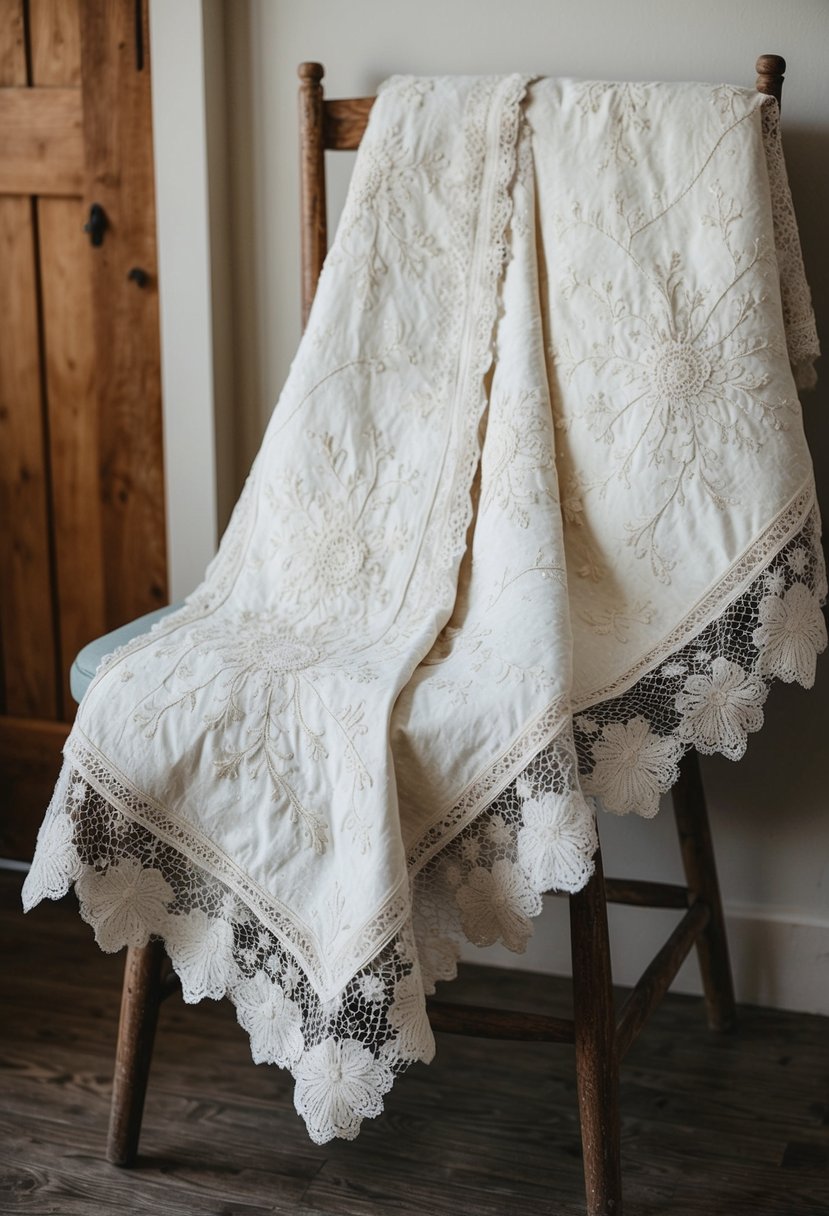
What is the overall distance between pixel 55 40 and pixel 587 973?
1.35 meters

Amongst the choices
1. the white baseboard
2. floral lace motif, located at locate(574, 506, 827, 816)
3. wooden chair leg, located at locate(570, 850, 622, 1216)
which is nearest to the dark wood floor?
the white baseboard

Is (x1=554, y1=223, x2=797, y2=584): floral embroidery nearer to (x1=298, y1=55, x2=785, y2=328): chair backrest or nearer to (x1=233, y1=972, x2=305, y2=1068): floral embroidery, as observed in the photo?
(x1=298, y1=55, x2=785, y2=328): chair backrest

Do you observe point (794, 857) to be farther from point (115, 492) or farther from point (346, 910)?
point (115, 492)

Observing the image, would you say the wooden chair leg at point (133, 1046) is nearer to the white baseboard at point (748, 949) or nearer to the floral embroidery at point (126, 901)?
the floral embroidery at point (126, 901)

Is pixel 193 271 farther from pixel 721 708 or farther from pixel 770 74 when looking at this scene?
pixel 721 708

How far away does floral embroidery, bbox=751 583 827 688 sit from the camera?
1067mm

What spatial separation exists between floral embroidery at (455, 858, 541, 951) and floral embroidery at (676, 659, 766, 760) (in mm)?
199

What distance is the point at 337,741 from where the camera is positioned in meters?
1.01

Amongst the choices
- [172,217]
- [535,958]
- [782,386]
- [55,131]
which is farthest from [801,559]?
[55,131]

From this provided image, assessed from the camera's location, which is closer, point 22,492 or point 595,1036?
point 595,1036

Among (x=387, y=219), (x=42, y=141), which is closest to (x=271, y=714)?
(x=387, y=219)

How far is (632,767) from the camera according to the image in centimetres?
103

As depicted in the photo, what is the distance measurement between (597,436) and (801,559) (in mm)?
238

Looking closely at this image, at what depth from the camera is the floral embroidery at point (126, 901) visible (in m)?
1.05
